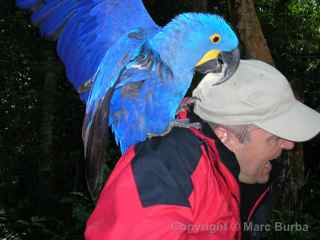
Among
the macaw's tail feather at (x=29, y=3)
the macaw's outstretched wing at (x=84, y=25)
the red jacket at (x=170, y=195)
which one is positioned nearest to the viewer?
the red jacket at (x=170, y=195)

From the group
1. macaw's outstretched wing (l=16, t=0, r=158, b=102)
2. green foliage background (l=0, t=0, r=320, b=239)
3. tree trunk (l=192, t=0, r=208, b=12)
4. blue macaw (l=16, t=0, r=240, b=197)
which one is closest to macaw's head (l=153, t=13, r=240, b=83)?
blue macaw (l=16, t=0, r=240, b=197)

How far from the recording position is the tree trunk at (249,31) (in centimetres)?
321

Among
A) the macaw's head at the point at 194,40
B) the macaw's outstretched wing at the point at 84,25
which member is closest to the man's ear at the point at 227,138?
the macaw's head at the point at 194,40

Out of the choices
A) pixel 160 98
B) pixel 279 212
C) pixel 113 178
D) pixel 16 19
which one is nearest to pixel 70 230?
pixel 279 212

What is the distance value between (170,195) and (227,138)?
0.33 metres

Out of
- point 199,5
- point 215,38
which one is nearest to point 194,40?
point 215,38

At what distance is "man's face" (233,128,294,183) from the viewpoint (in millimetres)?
1201

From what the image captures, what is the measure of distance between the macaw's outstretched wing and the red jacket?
3.47 ft

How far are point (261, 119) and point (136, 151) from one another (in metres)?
0.37

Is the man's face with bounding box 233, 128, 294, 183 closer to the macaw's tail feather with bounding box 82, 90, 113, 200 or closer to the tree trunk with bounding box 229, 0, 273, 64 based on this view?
the macaw's tail feather with bounding box 82, 90, 113, 200

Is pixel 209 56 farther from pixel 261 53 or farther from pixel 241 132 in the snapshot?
pixel 261 53

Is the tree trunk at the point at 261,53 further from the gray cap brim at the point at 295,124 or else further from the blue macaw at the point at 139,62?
the gray cap brim at the point at 295,124

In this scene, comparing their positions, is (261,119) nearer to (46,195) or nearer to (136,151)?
(136,151)

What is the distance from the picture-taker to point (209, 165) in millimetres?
1037
